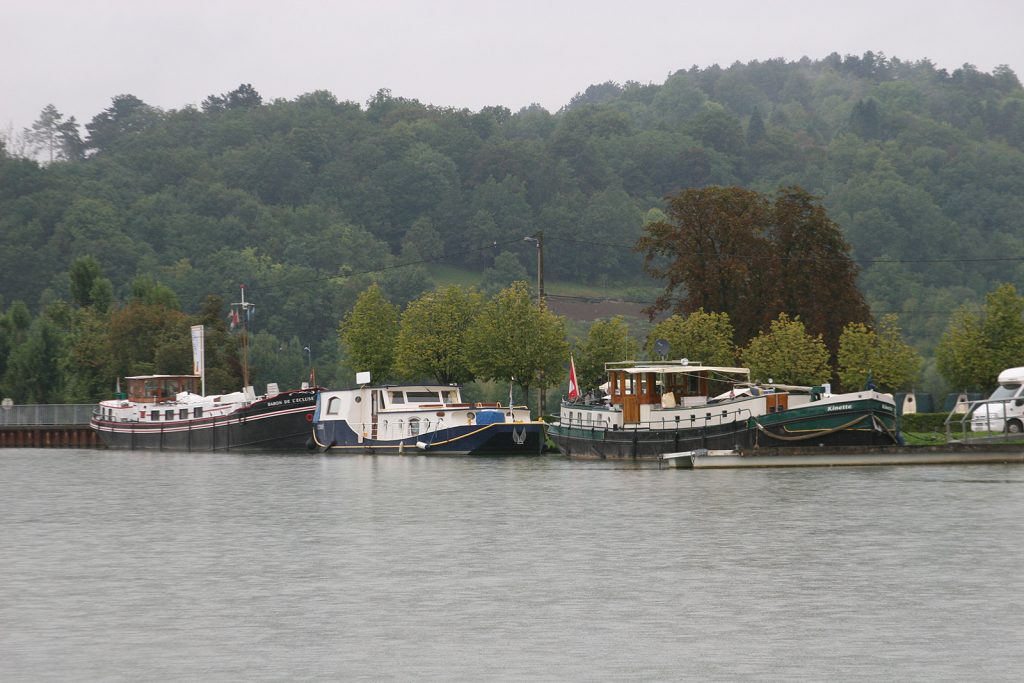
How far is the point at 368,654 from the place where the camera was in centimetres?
2359

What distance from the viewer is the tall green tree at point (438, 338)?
97625mm

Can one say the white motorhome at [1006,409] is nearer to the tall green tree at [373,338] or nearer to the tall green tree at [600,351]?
the tall green tree at [600,351]

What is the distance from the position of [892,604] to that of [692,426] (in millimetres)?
39589

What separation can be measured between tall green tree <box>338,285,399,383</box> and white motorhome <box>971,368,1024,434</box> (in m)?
41.8

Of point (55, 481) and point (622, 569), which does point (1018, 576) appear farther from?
point (55, 481)

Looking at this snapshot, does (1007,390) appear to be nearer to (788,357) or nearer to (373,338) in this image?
(788,357)

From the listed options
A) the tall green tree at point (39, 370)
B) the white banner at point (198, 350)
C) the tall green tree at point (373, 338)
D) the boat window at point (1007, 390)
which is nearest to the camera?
the boat window at point (1007, 390)

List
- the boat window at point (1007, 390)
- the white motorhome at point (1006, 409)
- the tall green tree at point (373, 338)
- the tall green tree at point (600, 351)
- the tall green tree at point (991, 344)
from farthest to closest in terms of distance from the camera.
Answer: the tall green tree at point (373, 338), the tall green tree at point (600, 351), the tall green tree at point (991, 344), the boat window at point (1007, 390), the white motorhome at point (1006, 409)

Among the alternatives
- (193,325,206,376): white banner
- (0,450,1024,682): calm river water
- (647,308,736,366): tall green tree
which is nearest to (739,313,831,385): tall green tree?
(647,308,736,366): tall green tree

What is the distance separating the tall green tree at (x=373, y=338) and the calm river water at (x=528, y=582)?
161ft

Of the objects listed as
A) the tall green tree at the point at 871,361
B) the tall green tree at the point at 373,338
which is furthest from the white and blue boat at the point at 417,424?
the tall green tree at the point at 871,361

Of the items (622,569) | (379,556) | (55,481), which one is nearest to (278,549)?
(379,556)

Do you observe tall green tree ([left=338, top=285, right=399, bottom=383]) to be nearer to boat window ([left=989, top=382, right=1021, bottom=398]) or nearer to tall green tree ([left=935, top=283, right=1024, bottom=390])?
tall green tree ([left=935, top=283, right=1024, bottom=390])

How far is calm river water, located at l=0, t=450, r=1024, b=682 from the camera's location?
75.7ft
